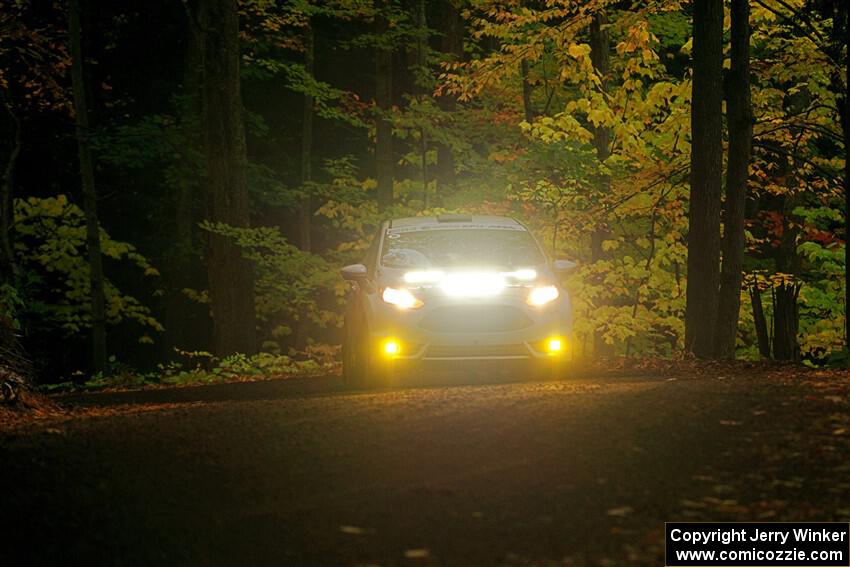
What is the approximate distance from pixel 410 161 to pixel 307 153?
3247 mm

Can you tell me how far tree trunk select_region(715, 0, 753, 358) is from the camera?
15.5 m

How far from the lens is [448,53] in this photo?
27.9 m

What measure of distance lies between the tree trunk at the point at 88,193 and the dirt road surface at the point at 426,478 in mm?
16989

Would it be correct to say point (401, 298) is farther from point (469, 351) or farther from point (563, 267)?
point (563, 267)

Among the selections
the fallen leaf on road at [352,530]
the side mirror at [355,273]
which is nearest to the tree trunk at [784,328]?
the side mirror at [355,273]

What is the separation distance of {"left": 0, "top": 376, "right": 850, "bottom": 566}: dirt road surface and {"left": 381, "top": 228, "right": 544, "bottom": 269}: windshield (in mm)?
2855

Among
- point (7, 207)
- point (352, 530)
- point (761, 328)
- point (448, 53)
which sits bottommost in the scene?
point (352, 530)

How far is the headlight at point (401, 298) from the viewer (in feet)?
37.0

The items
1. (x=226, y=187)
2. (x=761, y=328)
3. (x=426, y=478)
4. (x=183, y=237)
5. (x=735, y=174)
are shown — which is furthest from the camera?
(x=183, y=237)

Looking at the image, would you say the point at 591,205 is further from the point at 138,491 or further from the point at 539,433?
the point at 138,491

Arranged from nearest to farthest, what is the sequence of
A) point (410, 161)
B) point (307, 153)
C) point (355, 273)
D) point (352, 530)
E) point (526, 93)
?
point (352, 530) → point (355, 273) → point (526, 93) → point (410, 161) → point (307, 153)

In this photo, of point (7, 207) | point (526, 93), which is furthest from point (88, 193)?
point (526, 93)

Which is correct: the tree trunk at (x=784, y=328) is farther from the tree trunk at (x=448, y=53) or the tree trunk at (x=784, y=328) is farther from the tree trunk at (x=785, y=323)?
the tree trunk at (x=448, y=53)

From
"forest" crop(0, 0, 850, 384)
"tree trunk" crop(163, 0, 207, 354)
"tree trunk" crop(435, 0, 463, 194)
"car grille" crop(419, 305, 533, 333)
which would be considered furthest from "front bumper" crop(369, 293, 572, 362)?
"tree trunk" crop(163, 0, 207, 354)
